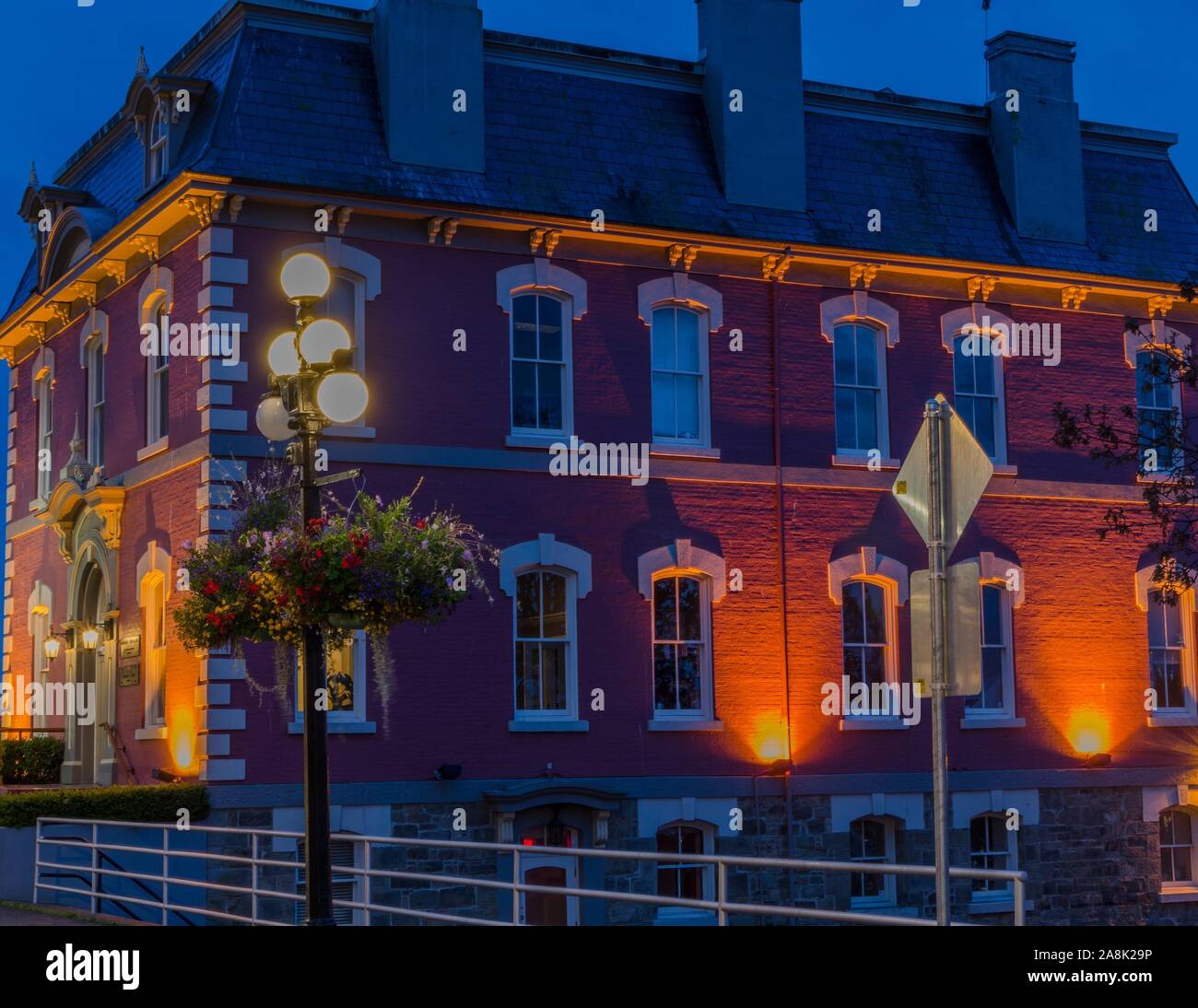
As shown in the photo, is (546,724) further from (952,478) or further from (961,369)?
(952,478)

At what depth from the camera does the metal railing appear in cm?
1042

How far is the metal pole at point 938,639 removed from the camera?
9.64 meters

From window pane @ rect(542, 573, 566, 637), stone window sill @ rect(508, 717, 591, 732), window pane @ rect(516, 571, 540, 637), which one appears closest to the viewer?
stone window sill @ rect(508, 717, 591, 732)

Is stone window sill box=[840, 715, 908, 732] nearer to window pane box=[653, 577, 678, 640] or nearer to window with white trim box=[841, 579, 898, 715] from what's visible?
window with white trim box=[841, 579, 898, 715]

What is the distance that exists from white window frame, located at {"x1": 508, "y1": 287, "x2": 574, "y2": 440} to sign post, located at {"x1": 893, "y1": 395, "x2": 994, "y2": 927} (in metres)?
14.0

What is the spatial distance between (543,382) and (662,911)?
7.02 meters

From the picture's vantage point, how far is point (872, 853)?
25859 mm

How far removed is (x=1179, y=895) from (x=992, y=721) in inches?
164

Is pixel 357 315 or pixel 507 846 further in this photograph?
pixel 357 315

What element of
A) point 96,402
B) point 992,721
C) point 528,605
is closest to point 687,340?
point 528,605

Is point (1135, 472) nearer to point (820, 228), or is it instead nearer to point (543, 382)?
point (820, 228)

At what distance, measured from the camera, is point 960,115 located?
2878 centimetres

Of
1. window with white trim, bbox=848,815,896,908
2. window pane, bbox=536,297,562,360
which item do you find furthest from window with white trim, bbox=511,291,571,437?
window with white trim, bbox=848,815,896,908

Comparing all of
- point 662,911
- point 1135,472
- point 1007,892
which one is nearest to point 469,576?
point 662,911
